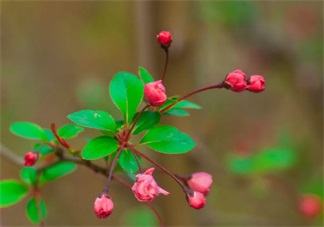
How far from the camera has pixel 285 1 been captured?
2.96 metres

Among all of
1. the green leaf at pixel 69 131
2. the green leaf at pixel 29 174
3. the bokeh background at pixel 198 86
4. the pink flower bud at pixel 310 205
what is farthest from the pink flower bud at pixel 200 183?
the pink flower bud at pixel 310 205

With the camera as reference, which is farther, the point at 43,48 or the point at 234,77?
the point at 43,48

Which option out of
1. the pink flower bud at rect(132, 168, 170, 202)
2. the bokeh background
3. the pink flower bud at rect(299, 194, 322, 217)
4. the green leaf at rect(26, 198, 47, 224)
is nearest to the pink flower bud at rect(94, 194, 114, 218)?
the pink flower bud at rect(132, 168, 170, 202)

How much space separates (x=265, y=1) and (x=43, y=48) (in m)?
1.28

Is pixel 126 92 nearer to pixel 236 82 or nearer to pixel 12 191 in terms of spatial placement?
pixel 236 82

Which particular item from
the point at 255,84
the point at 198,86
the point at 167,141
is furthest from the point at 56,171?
the point at 198,86

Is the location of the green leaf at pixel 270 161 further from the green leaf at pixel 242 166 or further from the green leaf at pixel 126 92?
the green leaf at pixel 126 92

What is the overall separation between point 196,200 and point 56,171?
0.31m

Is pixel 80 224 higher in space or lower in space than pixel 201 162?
lower

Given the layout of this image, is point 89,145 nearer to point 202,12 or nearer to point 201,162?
point 201,162

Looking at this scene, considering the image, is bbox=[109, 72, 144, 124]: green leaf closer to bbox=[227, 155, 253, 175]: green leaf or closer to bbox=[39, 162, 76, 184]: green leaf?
bbox=[39, 162, 76, 184]: green leaf

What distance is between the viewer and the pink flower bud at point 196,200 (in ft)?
2.23

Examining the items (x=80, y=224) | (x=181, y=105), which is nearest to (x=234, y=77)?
(x=181, y=105)

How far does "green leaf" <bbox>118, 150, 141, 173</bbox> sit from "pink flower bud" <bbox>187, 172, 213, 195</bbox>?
0.12 metres
